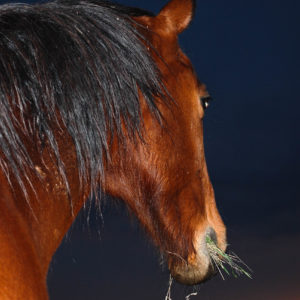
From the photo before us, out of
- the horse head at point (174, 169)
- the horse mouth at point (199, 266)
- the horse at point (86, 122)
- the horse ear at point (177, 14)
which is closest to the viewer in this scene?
the horse at point (86, 122)

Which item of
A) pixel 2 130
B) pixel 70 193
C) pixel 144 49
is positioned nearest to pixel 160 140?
pixel 144 49

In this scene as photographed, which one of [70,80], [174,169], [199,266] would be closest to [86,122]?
[70,80]

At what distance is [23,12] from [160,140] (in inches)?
38.0

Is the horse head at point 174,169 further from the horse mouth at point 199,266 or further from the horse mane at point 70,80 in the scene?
the horse mane at point 70,80

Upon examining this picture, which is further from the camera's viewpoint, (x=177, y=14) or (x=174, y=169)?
(x=177, y=14)

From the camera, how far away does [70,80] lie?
197 centimetres

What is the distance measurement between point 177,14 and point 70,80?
127 cm

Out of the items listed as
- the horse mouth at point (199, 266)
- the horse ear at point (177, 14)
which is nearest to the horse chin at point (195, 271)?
the horse mouth at point (199, 266)

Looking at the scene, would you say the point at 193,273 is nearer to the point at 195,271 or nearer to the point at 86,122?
the point at 195,271

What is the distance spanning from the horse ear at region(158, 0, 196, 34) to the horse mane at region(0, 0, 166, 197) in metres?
0.58

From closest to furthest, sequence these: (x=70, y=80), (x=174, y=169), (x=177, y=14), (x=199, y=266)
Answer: (x=70, y=80), (x=174, y=169), (x=177, y=14), (x=199, y=266)

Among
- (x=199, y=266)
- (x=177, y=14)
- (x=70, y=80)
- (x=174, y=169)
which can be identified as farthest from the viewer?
(x=199, y=266)

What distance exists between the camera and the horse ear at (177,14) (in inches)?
114

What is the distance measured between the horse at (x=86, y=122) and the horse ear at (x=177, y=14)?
Result: 0.01m
